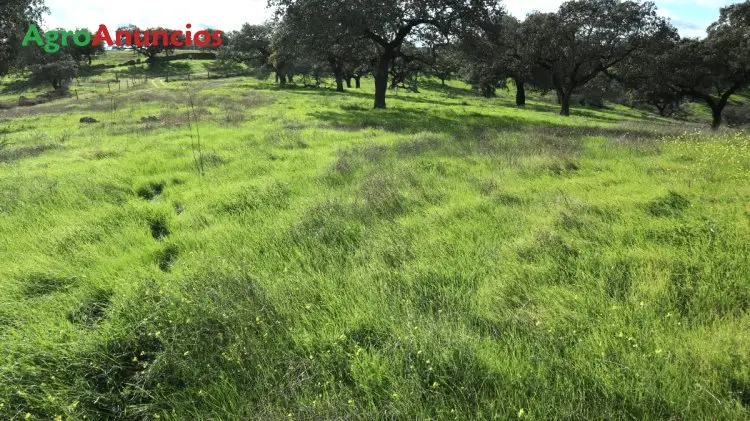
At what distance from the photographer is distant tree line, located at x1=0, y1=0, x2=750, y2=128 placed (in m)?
20.7

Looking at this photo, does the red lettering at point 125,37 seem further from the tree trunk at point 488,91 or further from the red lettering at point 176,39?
the tree trunk at point 488,91

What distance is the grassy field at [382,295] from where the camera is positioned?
2820 mm

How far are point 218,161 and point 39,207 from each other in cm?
392

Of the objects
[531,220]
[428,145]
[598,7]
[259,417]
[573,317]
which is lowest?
[259,417]

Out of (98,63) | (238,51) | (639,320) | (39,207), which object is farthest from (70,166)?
(98,63)

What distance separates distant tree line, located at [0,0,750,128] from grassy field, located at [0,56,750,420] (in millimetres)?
15804

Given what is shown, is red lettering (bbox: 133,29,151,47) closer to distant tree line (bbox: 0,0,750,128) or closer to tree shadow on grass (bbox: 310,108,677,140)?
distant tree line (bbox: 0,0,750,128)

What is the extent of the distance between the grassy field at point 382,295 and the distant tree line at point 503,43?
51.9 ft

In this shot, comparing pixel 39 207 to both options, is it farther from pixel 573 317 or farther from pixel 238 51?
pixel 238 51

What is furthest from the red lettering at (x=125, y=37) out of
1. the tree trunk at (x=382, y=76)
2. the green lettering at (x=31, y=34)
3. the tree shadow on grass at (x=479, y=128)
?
the tree shadow on grass at (x=479, y=128)

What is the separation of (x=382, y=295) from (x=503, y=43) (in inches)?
941

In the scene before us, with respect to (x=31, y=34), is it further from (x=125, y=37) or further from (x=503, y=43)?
(x=125, y=37)

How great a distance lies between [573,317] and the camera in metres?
3.46

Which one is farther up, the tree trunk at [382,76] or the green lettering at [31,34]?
the green lettering at [31,34]
